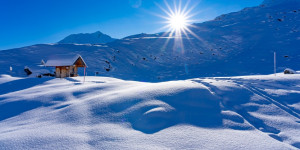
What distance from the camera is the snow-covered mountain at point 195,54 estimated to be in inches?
1073

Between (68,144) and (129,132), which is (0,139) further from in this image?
(129,132)

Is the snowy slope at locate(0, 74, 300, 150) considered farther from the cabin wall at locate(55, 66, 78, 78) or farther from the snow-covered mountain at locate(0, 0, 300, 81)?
the snow-covered mountain at locate(0, 0, 300, 81)

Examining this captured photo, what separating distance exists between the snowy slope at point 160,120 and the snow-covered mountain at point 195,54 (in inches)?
792

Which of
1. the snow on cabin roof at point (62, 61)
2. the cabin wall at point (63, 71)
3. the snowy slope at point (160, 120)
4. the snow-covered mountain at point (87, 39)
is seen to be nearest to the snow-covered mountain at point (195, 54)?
the cabin wall at point (63, 71)

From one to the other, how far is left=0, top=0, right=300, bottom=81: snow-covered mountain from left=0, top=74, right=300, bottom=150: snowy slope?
20129 millimetres

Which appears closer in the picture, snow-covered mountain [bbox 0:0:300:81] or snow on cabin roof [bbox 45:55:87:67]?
snow on cabin roof [bbox 45:55:87:67]

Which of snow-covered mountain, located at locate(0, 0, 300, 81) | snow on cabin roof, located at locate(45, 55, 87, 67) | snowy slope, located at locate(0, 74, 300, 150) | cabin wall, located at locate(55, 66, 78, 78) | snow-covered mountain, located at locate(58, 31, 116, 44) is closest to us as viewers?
snowy slope, located at locate(0, 74, 300, 150)

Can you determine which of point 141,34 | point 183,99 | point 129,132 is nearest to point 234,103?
point 183,99

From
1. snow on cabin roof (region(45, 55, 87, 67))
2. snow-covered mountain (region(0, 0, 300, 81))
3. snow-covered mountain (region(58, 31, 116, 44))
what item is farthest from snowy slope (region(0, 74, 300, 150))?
snow-covered mountain (region(58, 31, 116, 44))

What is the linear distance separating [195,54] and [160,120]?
34980 millimetres

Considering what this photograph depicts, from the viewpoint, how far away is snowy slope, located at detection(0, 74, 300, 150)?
338 centimetres

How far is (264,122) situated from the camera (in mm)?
4531

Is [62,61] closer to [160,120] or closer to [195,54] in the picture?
[160,120]

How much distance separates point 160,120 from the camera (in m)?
4.20
